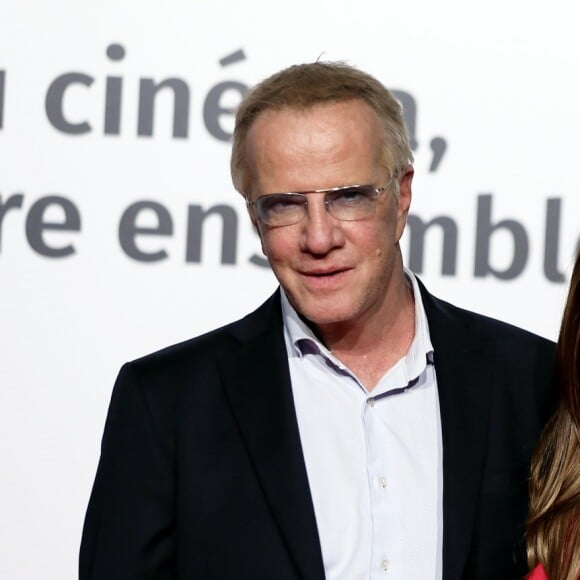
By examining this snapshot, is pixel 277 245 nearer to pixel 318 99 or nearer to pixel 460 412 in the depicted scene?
pixel 318 99

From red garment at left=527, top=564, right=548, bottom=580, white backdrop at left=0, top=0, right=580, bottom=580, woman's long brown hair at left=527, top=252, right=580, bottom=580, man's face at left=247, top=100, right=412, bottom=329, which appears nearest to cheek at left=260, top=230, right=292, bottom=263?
man's face at left=247, top=100, right=412, bottom=329

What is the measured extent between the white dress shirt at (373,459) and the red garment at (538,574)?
0.45 feet

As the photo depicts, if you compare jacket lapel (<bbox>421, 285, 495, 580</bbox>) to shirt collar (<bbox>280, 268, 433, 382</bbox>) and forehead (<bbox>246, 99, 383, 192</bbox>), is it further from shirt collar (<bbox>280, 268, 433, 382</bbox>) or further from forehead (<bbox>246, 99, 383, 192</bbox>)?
forehead (<bbox>246, 99, 383, 192</bbox>)

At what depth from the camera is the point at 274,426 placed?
1931 mm

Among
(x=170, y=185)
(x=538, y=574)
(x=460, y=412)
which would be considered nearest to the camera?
(x=538, y=574)

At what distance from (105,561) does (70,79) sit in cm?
111

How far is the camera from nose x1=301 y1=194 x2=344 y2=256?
74.5 inches

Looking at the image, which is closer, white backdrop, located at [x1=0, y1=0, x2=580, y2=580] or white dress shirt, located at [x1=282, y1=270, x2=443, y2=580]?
white dress shirt, located at [x1=282, y1=270, x2=443, y2=580]

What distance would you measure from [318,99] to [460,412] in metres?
0.52

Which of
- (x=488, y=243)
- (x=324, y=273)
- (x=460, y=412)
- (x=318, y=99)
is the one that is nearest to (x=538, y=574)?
(x=460, y=412)

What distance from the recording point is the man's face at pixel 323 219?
1914mm

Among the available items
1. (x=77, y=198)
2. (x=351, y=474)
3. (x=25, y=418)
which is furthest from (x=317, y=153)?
(x=25, y=418)

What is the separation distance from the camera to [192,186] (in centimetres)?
266

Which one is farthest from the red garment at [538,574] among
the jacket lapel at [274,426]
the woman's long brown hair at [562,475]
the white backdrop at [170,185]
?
the white backdrop at [170,185]
